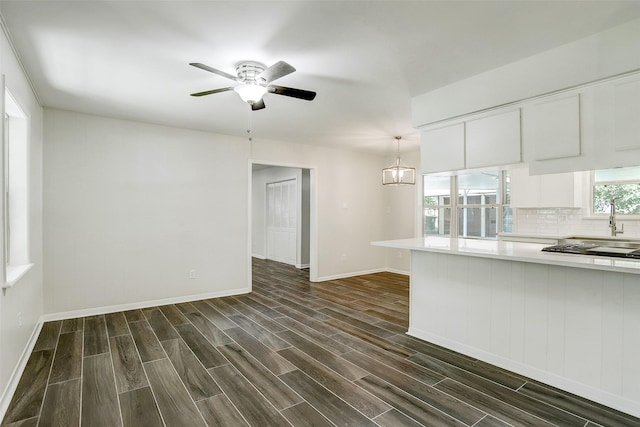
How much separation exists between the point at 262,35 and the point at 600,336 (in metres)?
3.01

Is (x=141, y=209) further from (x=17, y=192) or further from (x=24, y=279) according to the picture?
(x=24, y=279)

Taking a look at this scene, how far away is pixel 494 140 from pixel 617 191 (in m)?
2.42

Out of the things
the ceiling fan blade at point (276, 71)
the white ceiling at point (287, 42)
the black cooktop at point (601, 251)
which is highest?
the white ceiling at point (287, 42)

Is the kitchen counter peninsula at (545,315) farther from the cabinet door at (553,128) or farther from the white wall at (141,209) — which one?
the white wall at (141,209)

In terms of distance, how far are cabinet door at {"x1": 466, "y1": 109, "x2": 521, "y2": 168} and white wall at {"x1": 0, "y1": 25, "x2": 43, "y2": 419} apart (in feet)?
11.7

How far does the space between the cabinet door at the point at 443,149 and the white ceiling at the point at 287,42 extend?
438 millimetres

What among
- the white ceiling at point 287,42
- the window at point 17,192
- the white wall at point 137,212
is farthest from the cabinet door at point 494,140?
the window at point 17,192

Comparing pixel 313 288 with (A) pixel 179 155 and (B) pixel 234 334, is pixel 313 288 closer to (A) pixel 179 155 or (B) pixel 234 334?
(B) pixel 234 334

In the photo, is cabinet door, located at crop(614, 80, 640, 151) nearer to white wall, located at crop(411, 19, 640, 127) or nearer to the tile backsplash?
white wall, located at crop(411, 19, 640, 127)

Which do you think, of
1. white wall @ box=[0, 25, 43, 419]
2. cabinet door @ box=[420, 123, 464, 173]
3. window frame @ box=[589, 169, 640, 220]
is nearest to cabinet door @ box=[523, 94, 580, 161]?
cabinet door @ box=[420, 123, 464, 173]

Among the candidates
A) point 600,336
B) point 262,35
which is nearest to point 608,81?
point 600,336

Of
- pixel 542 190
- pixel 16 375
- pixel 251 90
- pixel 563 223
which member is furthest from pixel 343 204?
pixel 16 375

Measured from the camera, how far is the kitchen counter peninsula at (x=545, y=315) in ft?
6.95

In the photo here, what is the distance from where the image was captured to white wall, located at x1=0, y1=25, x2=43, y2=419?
7.14ft
